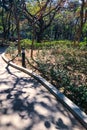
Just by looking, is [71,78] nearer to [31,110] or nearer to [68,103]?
[68,103]

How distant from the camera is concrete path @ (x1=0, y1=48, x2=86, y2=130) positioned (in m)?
5.82

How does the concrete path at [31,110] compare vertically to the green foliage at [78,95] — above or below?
below

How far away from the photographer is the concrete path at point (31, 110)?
5824mm

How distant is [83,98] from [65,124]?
1.45 metres

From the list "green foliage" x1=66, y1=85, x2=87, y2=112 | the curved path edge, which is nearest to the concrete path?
the curved path edge

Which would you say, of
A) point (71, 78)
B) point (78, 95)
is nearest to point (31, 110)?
point (78, 95)

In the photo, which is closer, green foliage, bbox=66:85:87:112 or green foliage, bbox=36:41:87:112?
green foliage, bbox=66:85:87:112

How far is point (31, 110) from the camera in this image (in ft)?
22.4

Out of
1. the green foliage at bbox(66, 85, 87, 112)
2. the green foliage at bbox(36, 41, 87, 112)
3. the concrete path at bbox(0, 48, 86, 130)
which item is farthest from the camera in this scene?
the green foliage at bbox(36, 41, 87, 112)

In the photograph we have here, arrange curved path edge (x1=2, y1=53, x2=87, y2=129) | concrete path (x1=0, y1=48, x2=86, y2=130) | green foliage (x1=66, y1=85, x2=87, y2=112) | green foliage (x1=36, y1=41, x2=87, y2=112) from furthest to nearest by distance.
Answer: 1. green foliage (x1=36, y1=41, x2=87, y2=112)
2. green foliage (x1=66, y1=85, x2=87, y2=112)
3. curved path edge (x1=2, y1=53, x2=87, y2=129)
4. concrete path (x1=0, y1=48, x2=86, y2=130)

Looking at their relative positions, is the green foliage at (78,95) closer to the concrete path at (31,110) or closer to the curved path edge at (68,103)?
the curved path edge at (68,103)

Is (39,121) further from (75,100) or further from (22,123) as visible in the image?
(75,100)

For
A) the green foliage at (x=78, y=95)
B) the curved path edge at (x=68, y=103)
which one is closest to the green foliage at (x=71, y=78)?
the green foliage at (x=78, y=95)

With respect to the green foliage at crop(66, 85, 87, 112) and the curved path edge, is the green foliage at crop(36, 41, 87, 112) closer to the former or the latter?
the green foliage at crop(66, 85, 87, 112)
